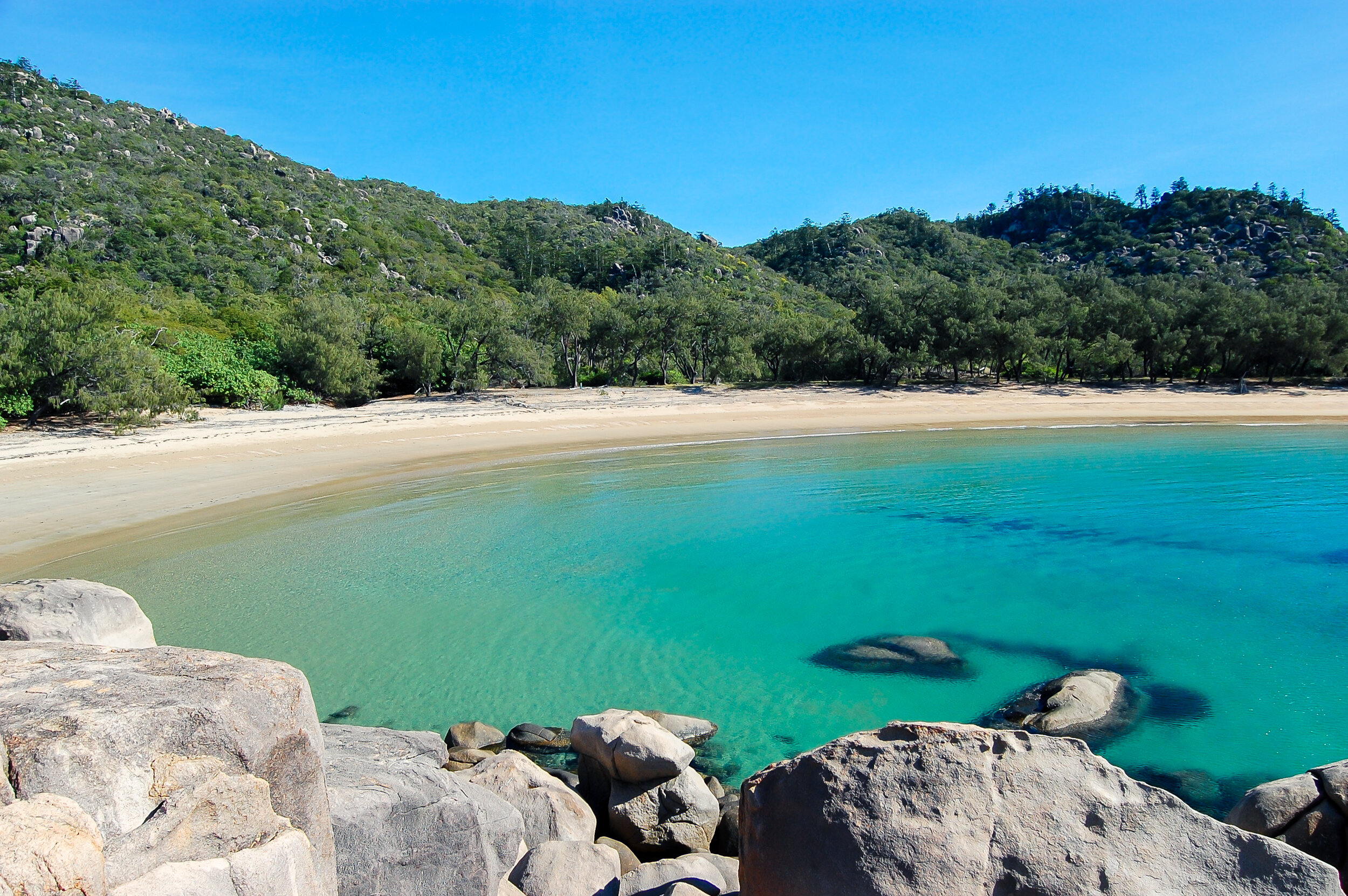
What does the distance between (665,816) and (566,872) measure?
1.21 meters

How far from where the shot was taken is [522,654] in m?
9.44

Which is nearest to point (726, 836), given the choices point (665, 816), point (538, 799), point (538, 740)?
point (665, 816)

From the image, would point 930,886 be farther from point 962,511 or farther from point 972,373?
point 972,373

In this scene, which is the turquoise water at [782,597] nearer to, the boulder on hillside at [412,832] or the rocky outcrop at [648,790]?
the rocky outcrop at [648,790]

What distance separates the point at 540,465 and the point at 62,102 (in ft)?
285

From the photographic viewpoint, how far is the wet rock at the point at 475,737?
23.3 feet

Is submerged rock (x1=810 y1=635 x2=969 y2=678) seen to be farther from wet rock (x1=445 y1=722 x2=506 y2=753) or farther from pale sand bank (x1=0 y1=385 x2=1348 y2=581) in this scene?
pale sand bank (x1=0 y1=385 x2=1348 y2=581)

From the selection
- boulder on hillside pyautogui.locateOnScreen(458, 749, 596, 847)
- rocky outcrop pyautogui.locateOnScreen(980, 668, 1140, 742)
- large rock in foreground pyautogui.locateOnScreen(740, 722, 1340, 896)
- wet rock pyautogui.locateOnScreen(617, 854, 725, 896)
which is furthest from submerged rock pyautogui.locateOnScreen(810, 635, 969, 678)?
large rock in foreground pyautogui.locateOnScreen(740, 722, 1340, 896)

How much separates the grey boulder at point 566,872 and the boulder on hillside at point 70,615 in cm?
289

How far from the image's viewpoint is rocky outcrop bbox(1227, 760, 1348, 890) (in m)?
3.88

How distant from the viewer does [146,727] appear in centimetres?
261

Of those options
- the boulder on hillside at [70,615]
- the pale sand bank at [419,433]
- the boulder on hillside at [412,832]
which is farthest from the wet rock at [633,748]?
Result: the pale sand bank at [419,433]

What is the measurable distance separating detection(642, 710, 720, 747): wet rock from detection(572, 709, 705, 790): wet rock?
3.78 ft

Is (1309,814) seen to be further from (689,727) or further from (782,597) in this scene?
(782,597)
